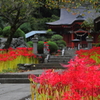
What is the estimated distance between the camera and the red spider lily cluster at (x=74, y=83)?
2.41 metres

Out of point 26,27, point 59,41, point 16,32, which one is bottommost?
point 59,41

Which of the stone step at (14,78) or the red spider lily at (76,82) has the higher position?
the red spider lily at (76,82)

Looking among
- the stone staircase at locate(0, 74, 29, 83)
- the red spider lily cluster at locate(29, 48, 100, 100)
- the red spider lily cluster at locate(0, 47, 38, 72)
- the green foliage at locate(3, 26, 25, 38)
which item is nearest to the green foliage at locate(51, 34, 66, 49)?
the green foliage at locate(3, 26, 25, 38)

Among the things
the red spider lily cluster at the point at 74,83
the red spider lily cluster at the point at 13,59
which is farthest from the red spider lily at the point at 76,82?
the red spider lily cluster at the point at 13,59

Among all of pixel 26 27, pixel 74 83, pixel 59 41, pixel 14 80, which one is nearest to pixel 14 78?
pixel 14 80

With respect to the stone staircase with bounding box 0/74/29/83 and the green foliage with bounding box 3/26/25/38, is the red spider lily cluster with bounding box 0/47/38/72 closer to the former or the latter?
the stone staircase with bounding box 0/74/29/83

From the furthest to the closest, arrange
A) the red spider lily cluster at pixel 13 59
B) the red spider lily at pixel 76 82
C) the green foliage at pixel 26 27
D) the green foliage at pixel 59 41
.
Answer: the green foliage at pixel 26 27
the green foliage at pixel 59 41
the red spider lily cluster at pixel 13 59
the red spider lily at pixel 76 82

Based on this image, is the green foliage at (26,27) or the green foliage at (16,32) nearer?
the green foliage at (16,32)

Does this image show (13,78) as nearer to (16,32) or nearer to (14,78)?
(14,78)

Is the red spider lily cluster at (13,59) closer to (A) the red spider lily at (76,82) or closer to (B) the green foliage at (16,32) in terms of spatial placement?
(A) the red spider lily at (76,82)

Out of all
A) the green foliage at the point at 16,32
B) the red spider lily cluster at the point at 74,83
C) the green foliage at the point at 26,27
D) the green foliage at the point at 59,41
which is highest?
the green foliage at the point at 26,27

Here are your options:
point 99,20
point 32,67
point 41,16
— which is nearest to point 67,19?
point 41,16

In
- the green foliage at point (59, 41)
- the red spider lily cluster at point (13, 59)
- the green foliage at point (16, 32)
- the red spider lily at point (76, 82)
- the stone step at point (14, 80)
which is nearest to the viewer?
the red spider lily at point (76, 82)

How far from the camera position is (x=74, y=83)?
103 inches
